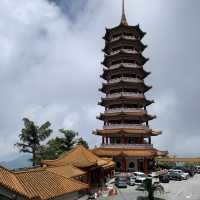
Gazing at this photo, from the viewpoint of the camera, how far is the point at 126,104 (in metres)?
69.7

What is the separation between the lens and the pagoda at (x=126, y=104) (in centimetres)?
6562

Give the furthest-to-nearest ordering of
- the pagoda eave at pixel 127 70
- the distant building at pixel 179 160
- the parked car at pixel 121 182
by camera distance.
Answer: the distant building at pixel 179 160, the pagoda eave at pixel 127 70, the parked car at pixel 121 182

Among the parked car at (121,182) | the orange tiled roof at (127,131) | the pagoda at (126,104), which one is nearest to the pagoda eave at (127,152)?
the pagoda at (126,104)

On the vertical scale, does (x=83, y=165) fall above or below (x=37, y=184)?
above

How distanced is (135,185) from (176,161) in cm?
3501

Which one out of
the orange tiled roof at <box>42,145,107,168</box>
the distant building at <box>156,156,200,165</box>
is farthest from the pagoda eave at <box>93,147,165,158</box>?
the distant building at <box>156,156,200,165</box>

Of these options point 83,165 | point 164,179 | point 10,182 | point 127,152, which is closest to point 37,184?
point 10,182

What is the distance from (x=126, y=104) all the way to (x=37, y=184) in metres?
46.7

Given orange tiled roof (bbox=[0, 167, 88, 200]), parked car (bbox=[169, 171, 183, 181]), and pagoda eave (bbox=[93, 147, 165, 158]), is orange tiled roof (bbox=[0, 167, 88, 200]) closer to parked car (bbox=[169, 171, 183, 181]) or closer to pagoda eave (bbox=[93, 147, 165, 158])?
parked car (bbox=[169, 171, 183, 181])

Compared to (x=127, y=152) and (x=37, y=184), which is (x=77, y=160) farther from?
(x=37, y=184)

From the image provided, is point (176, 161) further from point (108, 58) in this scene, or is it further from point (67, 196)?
point (67, 196)

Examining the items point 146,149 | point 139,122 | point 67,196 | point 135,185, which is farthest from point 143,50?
point 67,196

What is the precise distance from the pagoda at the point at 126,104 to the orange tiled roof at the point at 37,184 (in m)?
35.9

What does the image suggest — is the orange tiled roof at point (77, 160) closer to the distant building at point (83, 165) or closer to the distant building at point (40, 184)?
the distant building at point (83, 165)
